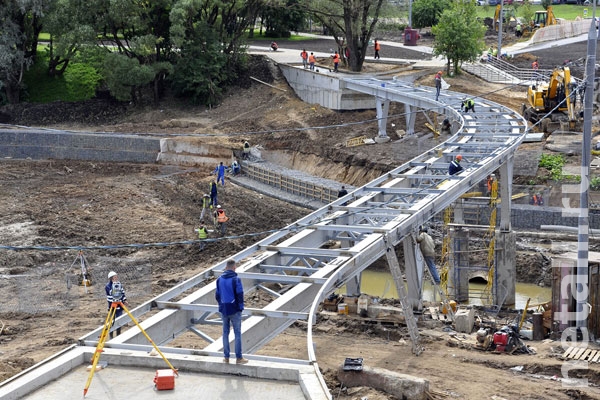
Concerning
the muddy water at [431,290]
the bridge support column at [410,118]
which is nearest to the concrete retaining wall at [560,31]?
the bridge support column at [410,118]

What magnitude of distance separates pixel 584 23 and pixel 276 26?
82.8ft

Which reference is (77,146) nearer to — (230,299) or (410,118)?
(410,118)

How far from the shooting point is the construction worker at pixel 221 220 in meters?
34.8

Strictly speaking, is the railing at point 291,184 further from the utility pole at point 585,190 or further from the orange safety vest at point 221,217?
the utility pole at point 585,190

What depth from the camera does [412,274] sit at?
2567cm

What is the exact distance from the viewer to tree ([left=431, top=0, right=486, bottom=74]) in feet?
180


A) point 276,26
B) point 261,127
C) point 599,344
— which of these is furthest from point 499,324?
point 276,26

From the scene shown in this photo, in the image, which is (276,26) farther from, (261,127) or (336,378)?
(336,378)

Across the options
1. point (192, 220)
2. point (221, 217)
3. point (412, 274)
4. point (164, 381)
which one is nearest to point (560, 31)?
point (192, 220)

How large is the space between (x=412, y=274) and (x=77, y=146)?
28.5 metres

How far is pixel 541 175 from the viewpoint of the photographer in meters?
40.6

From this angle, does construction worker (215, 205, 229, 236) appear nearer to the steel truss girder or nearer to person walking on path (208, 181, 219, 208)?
person walking on path (208, 181, 219, 208)

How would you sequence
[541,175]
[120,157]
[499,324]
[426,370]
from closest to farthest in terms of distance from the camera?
[426,370]
[499,324]
[541,175]
[120,157]

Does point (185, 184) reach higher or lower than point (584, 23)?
lower
